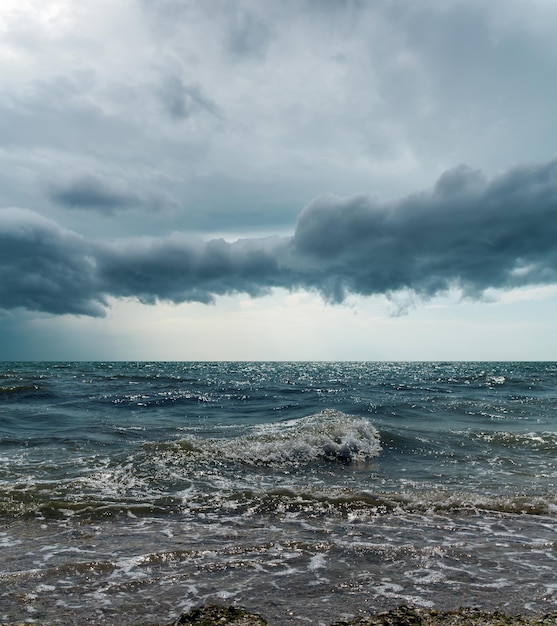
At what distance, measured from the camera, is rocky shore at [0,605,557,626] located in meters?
4.48

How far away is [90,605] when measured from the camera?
502cm

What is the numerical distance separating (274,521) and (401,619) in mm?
3848

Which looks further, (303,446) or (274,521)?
(303,446)

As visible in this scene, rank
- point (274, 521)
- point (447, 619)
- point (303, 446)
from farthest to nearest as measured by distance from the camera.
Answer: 1. point (303, 446)
2. point (274, 521)
3. point (447, 619)

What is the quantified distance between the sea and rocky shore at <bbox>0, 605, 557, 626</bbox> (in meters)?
0.18

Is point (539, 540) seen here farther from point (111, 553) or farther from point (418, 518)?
point (111, 553)

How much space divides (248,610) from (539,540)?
484cm

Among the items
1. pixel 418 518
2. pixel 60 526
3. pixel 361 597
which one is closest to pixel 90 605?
pixel 361 597

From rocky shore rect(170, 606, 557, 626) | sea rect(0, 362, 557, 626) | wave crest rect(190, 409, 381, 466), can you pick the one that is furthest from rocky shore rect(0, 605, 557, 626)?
wave crest rect(190, 409, 381, 466)

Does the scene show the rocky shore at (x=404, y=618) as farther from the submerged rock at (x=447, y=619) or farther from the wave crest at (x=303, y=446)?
the wave crest at (x=303, y=446)

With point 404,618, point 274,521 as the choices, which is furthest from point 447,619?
point 274,521

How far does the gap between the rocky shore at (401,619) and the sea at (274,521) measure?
0.58ft

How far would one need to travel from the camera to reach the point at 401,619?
4582 millimetres

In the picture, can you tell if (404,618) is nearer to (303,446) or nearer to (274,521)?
(274,521)
